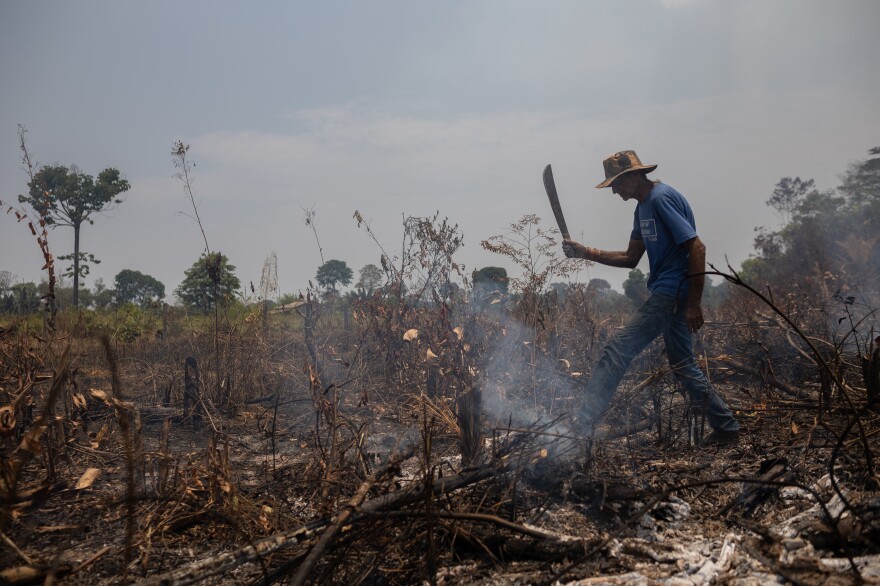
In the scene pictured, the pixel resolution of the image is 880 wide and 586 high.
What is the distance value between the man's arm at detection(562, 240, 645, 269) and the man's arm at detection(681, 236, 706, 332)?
1.45 ft

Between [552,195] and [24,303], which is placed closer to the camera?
[552,195]

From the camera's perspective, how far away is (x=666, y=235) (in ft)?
11.4

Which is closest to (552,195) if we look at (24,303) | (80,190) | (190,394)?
(190,394)

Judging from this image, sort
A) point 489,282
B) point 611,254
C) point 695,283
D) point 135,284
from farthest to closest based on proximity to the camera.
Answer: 1. point 135,284
2. point 489,282
3. point 611,254
4. point 695,283

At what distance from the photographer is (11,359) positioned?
4160mm

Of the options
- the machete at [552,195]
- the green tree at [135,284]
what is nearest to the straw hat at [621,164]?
the machete at [552,195]

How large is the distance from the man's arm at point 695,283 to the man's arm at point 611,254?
0.44 m

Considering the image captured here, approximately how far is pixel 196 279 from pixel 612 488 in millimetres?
22169

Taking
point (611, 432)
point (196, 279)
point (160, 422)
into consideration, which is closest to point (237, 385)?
point (160, 422)

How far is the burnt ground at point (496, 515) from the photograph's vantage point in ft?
6.48

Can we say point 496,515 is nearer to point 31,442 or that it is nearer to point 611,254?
point 31,442

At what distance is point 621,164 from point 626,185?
Answer: 14cm

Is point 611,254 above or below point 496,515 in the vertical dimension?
above

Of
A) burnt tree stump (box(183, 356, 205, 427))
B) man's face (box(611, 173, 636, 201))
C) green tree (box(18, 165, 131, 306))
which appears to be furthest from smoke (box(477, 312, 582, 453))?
green tree (box(18, 165, 131, 306))
